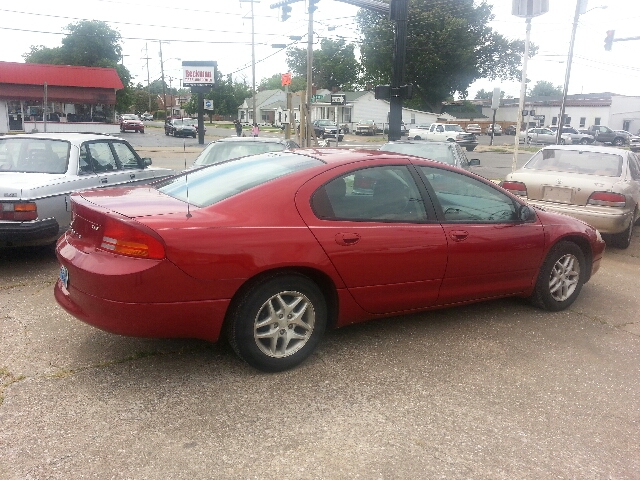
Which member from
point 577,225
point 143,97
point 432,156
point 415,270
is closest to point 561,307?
point 577,225

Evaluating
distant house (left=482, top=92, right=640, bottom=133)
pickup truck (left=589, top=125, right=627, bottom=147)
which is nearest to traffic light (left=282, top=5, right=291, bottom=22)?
pickup truck (left=589, top=125, right=627, bottom=147)

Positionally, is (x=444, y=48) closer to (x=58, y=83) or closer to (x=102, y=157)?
(x=58, y=83)

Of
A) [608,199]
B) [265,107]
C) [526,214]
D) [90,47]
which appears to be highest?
[90,47]

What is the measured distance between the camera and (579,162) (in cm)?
842

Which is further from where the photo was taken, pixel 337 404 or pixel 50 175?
pixel 50 175

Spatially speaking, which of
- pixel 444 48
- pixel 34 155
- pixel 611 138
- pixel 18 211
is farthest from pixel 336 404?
pixel 444 48

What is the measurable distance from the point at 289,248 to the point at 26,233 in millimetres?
3504

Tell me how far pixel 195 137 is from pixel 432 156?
40760mm

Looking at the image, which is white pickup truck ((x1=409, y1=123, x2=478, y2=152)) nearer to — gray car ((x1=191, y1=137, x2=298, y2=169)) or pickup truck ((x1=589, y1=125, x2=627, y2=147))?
pickup truck ((x1=589, y1=125, x2=627, y2=147))

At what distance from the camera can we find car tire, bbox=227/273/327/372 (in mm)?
3564

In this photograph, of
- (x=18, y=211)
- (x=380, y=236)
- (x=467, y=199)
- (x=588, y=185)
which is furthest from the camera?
(x=588, y=185)

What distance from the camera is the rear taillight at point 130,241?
3285 millimetres

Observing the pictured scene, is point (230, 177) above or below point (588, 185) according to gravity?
above

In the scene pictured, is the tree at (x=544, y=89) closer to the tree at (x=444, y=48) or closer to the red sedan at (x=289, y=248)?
the tree at (x=444, y=48)
